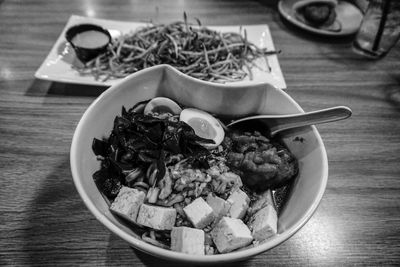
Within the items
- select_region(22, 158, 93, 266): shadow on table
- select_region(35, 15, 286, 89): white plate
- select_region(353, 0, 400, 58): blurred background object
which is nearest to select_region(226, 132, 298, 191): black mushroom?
select_region(35, 15, 286, 89): white plate

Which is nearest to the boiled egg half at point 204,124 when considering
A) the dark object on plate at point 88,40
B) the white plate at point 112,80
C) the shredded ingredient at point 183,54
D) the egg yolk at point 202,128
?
the egg yolk at point 202,128

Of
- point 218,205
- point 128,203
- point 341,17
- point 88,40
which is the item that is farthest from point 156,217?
point 341,17

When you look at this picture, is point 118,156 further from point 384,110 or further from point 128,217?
point 384,110

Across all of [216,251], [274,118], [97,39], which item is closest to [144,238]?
[216,251]

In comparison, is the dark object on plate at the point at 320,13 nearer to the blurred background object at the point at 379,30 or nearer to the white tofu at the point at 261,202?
the blurred background object at the point at 379,30

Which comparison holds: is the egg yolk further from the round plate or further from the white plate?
the round plate

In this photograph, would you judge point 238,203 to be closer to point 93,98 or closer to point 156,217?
point 156,217
